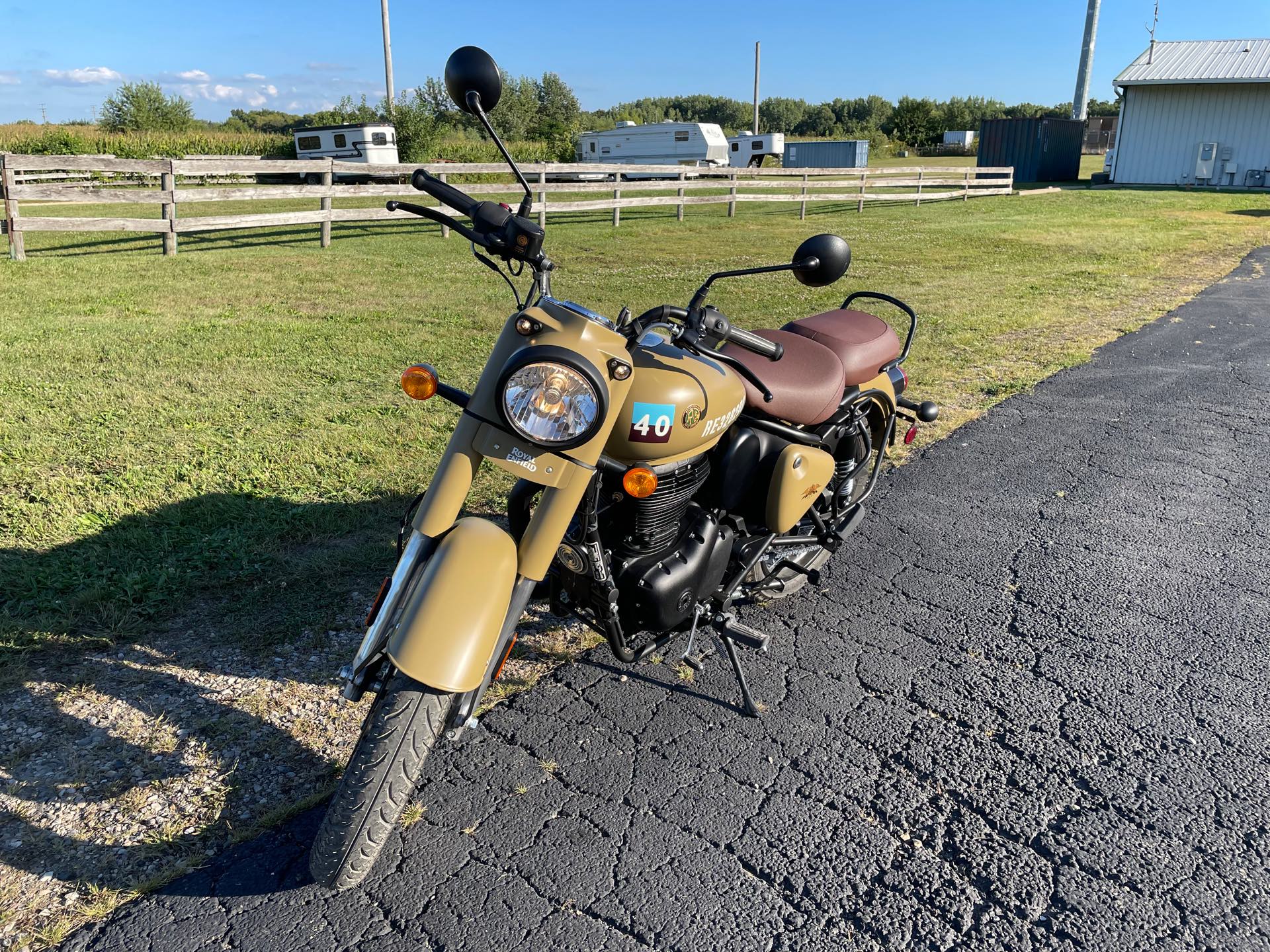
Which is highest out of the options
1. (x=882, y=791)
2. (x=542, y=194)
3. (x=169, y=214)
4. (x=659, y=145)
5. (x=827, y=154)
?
(x=659, y=145)

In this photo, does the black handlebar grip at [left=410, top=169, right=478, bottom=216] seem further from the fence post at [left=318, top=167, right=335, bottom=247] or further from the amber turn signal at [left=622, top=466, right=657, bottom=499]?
the fence post at [left=318, top=167, right=335, bottom=247]

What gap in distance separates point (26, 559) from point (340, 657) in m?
1.59

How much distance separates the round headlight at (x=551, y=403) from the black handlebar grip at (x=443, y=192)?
0.51m

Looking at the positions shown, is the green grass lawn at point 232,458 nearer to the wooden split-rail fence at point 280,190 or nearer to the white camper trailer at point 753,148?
the wooden split-rail fence at point 280,190

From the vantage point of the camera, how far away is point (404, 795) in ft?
7.32

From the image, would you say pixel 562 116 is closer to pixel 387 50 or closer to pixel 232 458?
pixel 387 50

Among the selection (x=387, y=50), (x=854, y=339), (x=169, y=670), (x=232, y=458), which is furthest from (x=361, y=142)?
(x=169, y=670)

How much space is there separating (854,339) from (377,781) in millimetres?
2534

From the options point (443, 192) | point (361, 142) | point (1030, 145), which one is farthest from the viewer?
point (1030, 145)

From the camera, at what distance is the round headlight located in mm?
2242

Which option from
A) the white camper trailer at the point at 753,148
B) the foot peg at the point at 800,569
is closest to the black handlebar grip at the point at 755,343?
the foot peg at the point at 800,569

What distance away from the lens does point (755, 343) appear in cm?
257

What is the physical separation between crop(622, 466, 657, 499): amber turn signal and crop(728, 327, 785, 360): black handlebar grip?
0.43m

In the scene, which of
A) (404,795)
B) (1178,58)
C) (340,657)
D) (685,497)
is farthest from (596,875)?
(1178,58)
